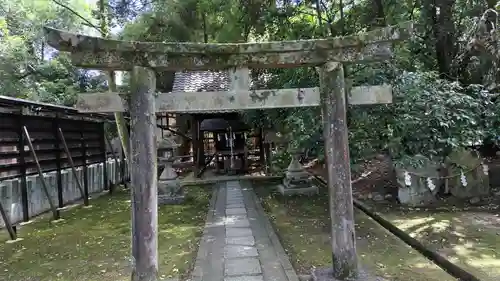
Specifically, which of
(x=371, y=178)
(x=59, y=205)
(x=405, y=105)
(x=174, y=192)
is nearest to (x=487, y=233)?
(x=405, y=105)

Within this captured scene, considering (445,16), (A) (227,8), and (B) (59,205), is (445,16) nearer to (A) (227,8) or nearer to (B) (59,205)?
(A) (227,8)

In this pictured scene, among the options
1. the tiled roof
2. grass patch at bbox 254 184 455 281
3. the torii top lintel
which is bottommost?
grass patch at bbox 254 184 455 281

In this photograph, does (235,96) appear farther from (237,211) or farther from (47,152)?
(47,152)

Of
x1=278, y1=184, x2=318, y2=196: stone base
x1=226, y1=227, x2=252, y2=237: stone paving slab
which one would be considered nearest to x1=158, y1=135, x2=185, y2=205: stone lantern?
x1=278, y1=184, x2=318, y2=196: stone base

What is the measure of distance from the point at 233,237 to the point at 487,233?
386 centimetres

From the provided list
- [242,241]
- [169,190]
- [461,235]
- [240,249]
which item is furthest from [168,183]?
[461,235]

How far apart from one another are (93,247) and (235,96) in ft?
11.9

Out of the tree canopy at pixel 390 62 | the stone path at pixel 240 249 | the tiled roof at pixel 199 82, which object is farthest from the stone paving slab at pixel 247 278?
the tiled roof at pixel 199 82

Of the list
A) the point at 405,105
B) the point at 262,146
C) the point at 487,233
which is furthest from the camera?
the point at 262,146

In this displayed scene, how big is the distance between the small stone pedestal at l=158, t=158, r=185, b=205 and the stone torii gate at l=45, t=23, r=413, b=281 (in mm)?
5951

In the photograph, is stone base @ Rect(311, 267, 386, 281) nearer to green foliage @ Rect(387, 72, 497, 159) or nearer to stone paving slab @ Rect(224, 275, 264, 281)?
stone paving slab @ Rect(224, 275, 264, 281)

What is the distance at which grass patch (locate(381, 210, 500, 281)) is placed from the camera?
445cm

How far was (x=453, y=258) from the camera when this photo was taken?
467cm

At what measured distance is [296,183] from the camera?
33.7 feet
